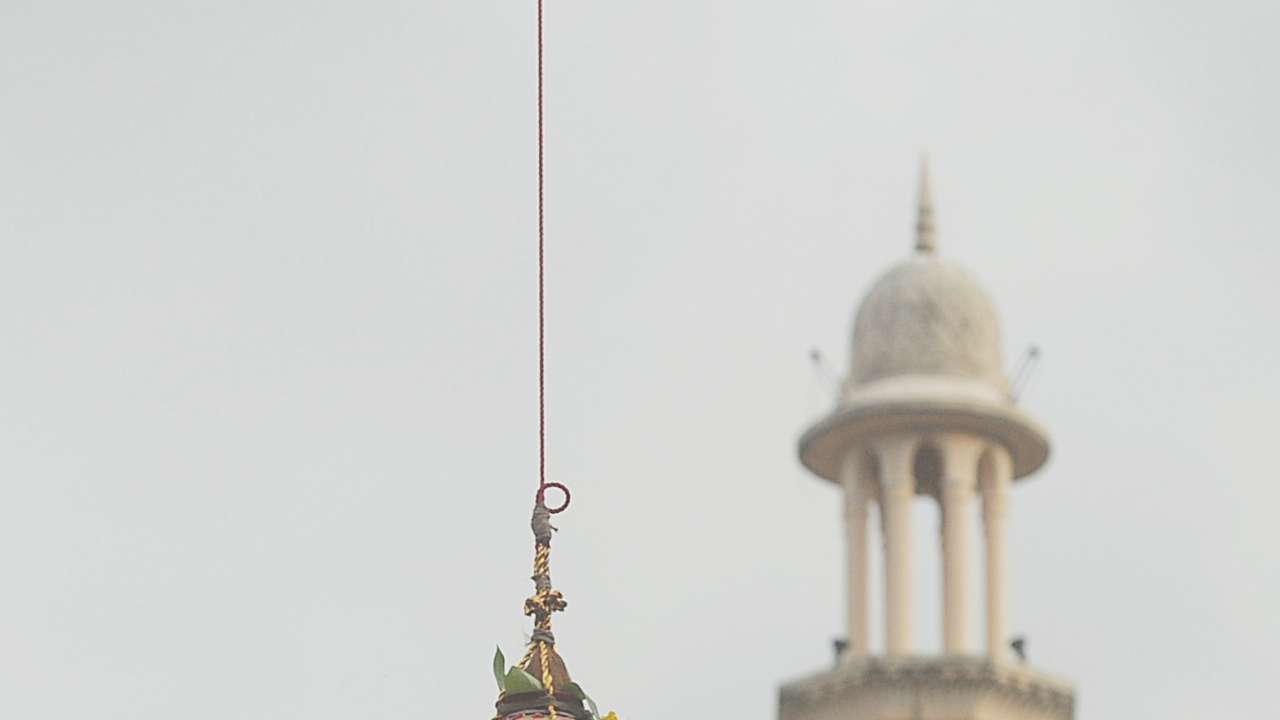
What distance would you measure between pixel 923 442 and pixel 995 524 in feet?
3.92

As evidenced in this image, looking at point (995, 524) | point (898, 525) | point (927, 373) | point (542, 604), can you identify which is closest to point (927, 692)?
point (898, 525)

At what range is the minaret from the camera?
4512 cm

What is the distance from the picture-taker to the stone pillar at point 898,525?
4538 cm

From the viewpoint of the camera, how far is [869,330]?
151 ft

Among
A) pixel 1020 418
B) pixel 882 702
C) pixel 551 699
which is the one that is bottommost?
pixel 551 699

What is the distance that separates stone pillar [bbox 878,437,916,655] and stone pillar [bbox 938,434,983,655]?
1.20ft

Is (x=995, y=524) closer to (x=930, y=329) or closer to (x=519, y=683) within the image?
(x=930, y=329)

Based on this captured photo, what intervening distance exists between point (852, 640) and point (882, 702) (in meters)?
1.98

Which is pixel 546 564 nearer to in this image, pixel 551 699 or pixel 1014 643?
pixel 551 699

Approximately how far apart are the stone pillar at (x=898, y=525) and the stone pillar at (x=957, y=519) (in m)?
0.37

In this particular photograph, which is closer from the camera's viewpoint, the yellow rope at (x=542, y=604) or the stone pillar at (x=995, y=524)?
the yellow rope at (x=542, y=604)

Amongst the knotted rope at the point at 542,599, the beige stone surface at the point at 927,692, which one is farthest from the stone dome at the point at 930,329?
the knotted rope at the point at 542,599

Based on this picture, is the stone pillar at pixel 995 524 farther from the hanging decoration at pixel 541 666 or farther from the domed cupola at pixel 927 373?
the hanging decoration at pixel 541 666

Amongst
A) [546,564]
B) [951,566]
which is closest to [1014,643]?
[951,566]
